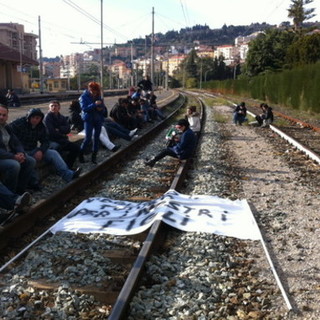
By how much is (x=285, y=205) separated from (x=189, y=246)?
2.37 metres

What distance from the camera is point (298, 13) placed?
71.7m

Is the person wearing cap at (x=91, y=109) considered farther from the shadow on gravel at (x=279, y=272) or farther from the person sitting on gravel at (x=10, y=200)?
the shadow on gravel at (x=279, y=272)

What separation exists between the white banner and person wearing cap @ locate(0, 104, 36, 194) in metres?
0.97

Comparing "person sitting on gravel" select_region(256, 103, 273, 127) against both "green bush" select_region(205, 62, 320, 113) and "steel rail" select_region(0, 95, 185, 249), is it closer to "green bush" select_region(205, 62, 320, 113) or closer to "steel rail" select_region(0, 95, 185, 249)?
"green bush" select_region(205, 62, 320, 113)

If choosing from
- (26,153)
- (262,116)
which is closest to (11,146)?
(26,153)

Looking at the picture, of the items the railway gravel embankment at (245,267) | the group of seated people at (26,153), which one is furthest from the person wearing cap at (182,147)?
the group of seated people at (26,153)

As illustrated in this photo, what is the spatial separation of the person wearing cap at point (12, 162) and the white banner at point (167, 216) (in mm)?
972

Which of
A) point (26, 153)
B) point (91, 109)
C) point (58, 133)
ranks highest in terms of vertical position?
point (91, 109)

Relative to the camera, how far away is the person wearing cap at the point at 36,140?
7.20 m

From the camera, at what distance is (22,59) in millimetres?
50562

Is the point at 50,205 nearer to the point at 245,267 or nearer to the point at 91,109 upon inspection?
the point at 245,267

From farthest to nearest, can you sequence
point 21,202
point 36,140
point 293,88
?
point 293,88
point 36,140
point 21,202

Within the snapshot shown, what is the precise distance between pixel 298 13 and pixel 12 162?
73633 mm

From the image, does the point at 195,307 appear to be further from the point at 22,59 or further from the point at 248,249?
the point at 22,59
